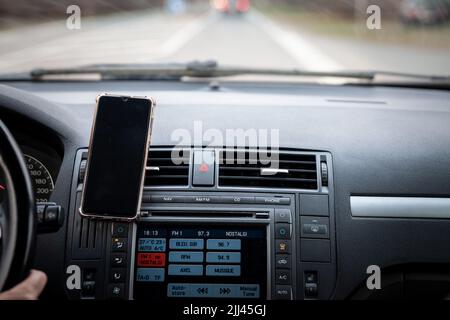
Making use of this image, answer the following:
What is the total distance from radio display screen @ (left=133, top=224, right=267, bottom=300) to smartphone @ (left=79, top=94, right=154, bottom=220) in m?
0.26

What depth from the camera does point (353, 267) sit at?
2801 millimetres

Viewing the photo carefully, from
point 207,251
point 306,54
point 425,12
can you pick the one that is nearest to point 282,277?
point 207,251

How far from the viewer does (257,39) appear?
18219mm

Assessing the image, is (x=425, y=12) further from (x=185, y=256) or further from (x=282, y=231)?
(x=185, y=256)

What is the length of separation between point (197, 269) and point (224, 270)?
0.11 meters

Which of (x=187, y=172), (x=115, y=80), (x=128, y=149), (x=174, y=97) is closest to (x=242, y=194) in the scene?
(x=187, y=172)

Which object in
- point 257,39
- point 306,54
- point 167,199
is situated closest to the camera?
point 167,199

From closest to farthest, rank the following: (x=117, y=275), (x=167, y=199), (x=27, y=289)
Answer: (x=27, y=289) < (x=117, y=275) < (x=167, y=199)

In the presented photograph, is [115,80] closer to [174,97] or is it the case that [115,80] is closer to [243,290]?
[174,97]

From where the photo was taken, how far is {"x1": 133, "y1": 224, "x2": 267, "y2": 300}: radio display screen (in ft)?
9.02

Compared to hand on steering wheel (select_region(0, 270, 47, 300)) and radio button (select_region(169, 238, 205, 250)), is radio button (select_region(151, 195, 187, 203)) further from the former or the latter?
hand on steering wheel (select_region(0, 270, 47, 300))

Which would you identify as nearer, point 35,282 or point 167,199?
point 35,282

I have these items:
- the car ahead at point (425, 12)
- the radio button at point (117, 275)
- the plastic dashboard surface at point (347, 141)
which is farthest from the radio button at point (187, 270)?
the car ahead at point (425, 12)

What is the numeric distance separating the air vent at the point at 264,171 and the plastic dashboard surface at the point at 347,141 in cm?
10
